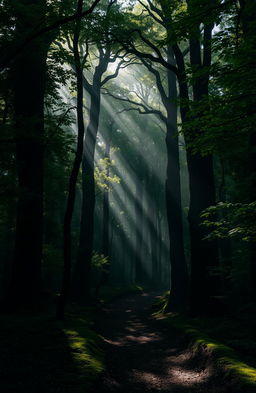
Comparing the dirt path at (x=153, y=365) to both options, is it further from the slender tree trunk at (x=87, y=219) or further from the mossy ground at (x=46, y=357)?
the slender tree trunk at (x=87, y=219)

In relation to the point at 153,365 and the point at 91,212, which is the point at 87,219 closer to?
the point at 91,212

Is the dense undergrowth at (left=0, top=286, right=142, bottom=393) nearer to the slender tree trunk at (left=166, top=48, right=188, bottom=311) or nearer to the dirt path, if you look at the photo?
the dirt path

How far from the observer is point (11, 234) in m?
24.0

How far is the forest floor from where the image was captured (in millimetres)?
6047

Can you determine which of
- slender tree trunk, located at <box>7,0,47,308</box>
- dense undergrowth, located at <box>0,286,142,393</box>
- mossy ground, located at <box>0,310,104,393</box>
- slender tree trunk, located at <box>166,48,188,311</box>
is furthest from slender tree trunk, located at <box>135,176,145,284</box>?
mossy ground, located at <box>0,310,104,393</box>

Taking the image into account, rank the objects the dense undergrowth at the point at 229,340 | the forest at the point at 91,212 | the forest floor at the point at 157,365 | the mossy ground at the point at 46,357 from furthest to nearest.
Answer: the forest at the point at 91,212 → the forest floor at the point at 157,365 → the dense undergrowth at the point at 229,340 → the mossy ground at the point at 46,357

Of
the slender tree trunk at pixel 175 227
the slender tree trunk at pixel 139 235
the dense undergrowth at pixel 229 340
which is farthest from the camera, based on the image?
the slender tree trunk at pixel 139 235

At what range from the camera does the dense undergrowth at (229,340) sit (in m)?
5.74

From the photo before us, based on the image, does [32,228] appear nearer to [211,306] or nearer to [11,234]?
[211,306]

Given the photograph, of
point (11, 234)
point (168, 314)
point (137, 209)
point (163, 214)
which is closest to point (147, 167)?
point (137, 209)

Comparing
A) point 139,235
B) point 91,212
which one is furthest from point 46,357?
point 139,235

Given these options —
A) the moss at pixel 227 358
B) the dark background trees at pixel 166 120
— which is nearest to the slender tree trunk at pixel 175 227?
the dark background trees at pixel 166 120

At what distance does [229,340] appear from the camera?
832 centimetres

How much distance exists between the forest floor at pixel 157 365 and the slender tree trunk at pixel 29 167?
327cm
